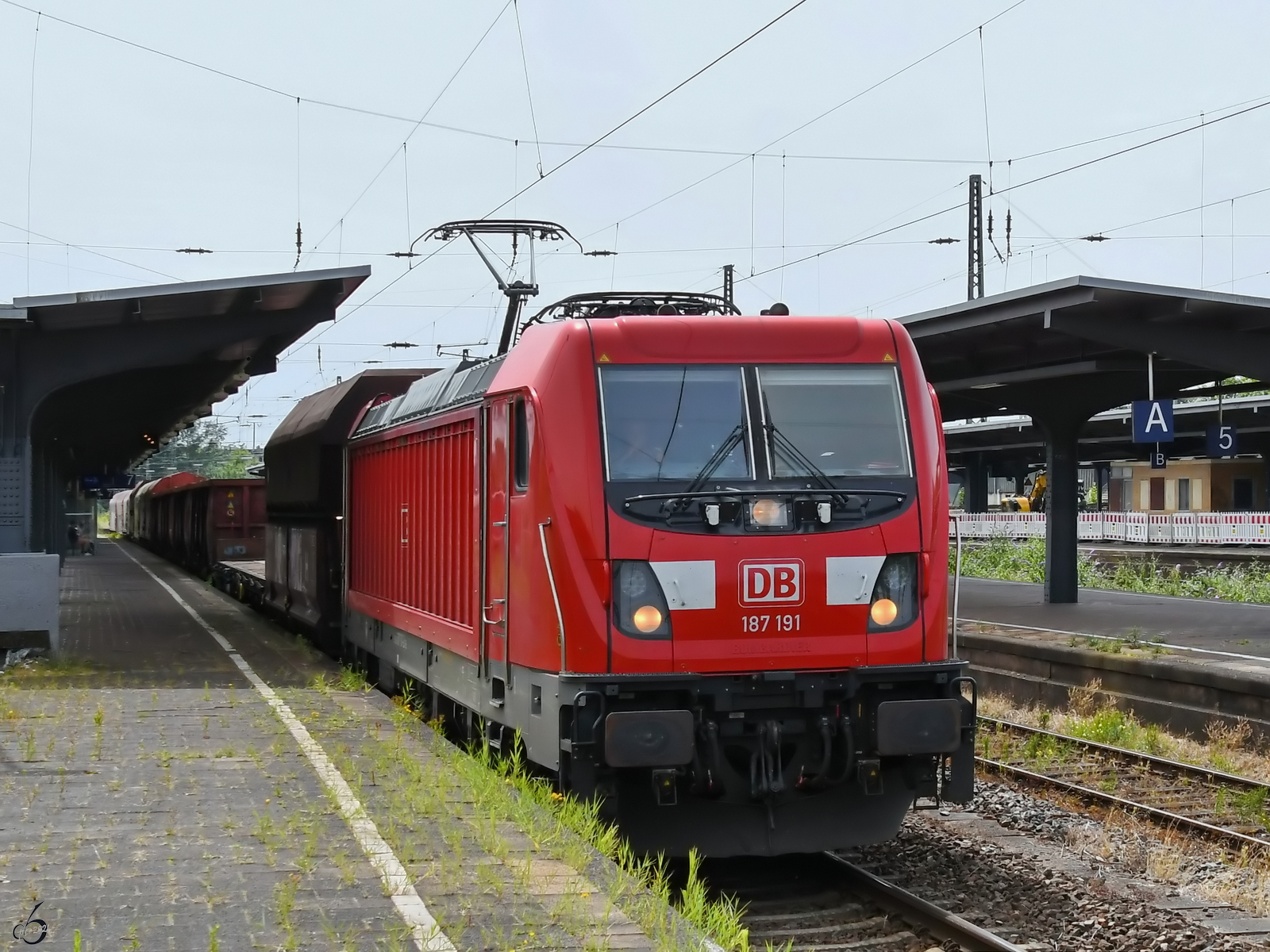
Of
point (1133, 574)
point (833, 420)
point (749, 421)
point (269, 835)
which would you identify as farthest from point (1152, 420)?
point (1133, 574)

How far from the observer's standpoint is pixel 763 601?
8062 mm

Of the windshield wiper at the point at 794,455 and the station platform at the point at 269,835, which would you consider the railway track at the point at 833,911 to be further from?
the windshield wiper at the point at 794,455

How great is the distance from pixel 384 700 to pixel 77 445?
3069 cm

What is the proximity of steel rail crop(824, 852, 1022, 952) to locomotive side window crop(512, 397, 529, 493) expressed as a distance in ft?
9.44

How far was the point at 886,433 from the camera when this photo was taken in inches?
337

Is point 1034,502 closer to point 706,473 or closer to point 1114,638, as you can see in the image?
point 1114,638

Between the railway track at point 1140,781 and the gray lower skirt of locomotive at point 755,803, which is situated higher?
the gray lower skirt of locomotive at point 755,803

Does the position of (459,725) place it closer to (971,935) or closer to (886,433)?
(886,433)

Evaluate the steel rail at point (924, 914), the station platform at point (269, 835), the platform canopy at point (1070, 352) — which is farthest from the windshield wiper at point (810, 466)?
the platform canopy at point (1070, 352)

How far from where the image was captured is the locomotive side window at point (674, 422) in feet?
26.9

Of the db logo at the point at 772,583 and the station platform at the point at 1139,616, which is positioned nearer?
the db logo at the point at 772,583

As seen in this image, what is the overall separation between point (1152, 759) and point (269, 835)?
810 centimetres

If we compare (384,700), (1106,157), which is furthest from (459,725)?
(1106,157)

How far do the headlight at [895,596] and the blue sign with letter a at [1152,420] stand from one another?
389 inches
